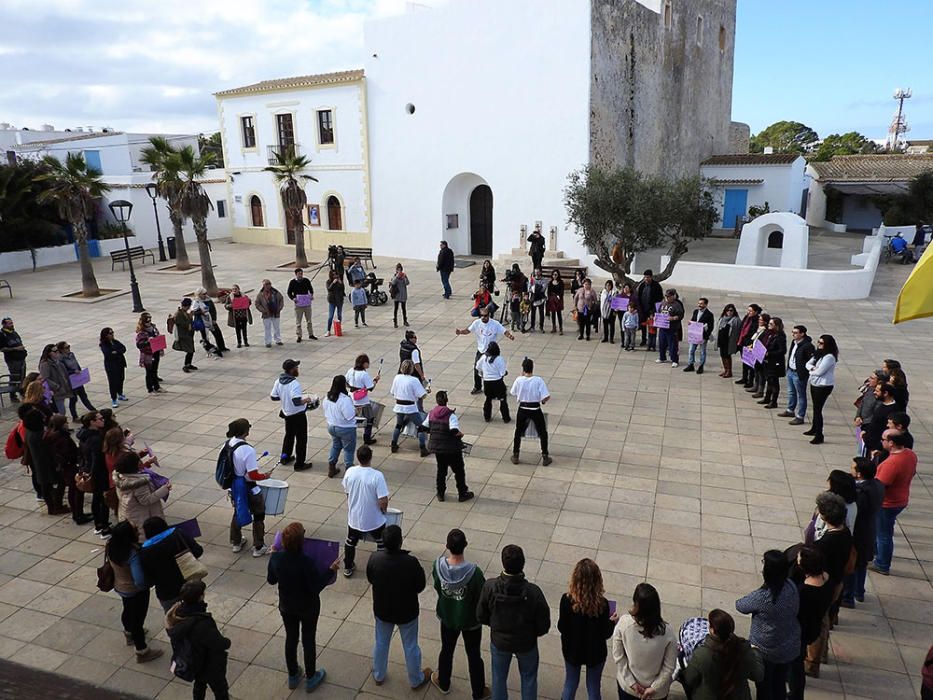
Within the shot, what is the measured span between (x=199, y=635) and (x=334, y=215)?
88.0ft

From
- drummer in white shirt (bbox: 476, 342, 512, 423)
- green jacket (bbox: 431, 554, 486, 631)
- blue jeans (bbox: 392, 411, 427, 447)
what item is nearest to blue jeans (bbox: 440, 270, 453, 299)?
drummer in white shirt (bbox: 476, 342, 512, 423)

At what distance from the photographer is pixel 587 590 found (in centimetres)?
431

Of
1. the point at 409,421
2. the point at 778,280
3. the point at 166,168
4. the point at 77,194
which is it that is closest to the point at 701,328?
the point at 409,421

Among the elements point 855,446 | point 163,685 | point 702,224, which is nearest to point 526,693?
point 163,685

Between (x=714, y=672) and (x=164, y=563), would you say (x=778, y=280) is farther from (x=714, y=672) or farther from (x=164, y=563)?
(x=164, y=563)

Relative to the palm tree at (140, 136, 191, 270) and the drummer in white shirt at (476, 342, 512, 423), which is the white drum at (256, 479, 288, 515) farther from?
the palm tree at (140, 136, 191, 270)

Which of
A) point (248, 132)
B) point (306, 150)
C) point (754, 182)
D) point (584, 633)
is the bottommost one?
point (584, 633)

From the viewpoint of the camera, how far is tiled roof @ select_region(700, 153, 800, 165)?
102 feet

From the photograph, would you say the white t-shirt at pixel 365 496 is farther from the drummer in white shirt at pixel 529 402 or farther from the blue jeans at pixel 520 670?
the drummer in white shirt at pixel 529 402

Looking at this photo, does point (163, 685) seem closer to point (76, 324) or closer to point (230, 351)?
point (230, 351)

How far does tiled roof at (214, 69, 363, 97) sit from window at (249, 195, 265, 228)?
15.2ft

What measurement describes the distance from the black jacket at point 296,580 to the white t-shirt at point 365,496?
126 centimetres

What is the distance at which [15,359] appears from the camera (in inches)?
473

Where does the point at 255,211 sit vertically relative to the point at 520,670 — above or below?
above
